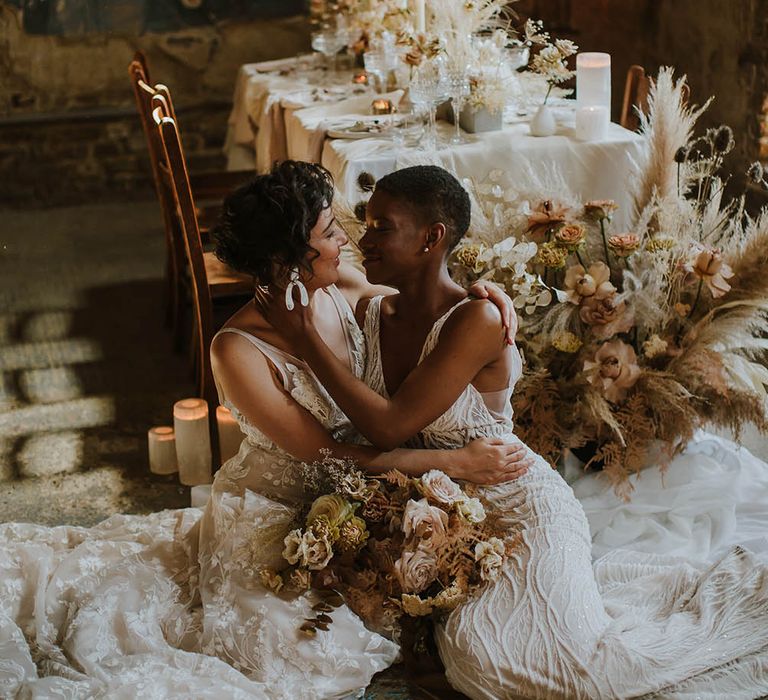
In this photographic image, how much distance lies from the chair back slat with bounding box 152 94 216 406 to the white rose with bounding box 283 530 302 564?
1616mm

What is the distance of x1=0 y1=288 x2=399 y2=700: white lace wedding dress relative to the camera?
2016 millimetres

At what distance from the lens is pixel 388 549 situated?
6.96 feet

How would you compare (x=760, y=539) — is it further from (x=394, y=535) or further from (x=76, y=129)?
(x=76, y=129)

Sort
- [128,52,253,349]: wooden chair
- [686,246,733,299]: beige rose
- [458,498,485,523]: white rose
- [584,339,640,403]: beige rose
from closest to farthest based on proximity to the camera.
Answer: [458,498,485,523]: white rose < [686,246,733,299]: beige rose < [584,339,640,403]: beige rose < [128,52,253,349]: wooden chair

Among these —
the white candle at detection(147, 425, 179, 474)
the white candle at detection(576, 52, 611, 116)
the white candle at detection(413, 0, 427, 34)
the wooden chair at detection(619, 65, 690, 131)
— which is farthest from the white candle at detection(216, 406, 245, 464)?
the wooden chair at detection(619, 65, 690, 131)

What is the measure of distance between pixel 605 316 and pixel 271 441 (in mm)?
1038

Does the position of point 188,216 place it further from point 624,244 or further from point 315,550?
point 315,550

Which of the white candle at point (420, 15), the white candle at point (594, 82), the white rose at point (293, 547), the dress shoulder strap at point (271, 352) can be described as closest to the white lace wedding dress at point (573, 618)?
the dress shoulder strap at point (271, 352)

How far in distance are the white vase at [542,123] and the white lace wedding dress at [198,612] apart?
1.52m

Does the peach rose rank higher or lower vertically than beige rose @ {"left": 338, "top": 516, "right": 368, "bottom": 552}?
higher

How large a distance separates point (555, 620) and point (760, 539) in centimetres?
89

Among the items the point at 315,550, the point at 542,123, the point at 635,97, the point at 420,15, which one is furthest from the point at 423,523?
the point at 635,97

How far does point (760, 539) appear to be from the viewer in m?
2.71

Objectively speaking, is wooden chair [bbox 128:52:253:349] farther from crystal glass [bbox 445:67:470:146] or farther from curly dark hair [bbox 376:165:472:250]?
curly dark hair [bbox 376:165:472:250]
